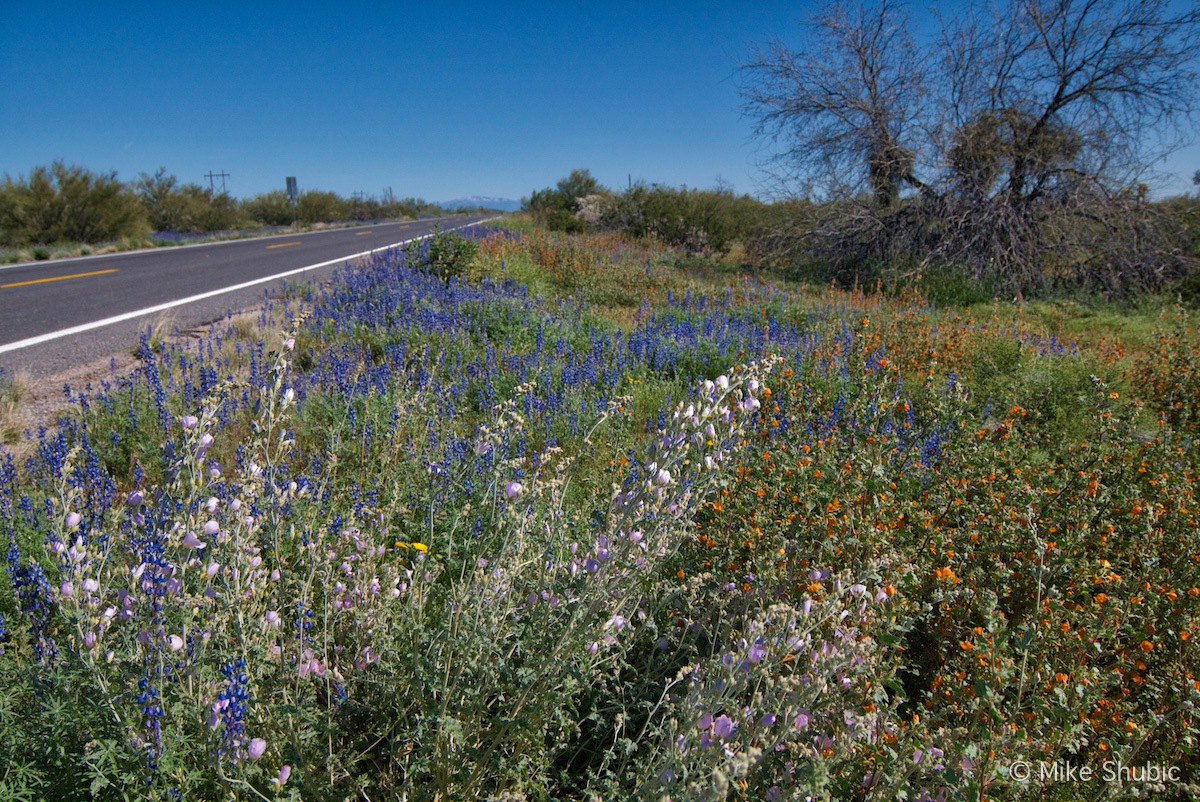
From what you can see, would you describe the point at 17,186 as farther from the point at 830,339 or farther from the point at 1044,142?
the point at 1044,142

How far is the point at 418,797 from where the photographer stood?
157 cm

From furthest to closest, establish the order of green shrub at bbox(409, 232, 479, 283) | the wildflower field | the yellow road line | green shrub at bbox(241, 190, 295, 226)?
1. green shrub at bbox(241, 190, 295, 226)
2. the yellow road line
3. green shrub at bbox(409, 232, 479, 283)
4. the wildflower field

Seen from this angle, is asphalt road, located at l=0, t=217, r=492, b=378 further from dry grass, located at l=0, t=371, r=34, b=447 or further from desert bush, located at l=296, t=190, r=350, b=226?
desert bush, located at l=296, t=190, r=350, b=226

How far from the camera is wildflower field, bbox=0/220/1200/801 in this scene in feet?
4.94

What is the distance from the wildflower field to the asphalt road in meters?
1.72

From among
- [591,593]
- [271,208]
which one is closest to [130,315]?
[591,593]

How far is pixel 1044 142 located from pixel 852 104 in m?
3.64

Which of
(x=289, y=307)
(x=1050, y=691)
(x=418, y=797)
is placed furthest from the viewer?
(x=289, y=307)

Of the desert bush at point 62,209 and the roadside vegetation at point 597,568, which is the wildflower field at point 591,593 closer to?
the roadside vegetation at point 597,568

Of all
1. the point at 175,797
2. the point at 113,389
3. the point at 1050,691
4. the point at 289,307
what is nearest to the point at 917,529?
the point at 1050,691

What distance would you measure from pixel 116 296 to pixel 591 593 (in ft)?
33.0

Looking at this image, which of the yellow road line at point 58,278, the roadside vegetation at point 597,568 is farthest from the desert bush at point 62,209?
the roadside vegetation at point 597,568

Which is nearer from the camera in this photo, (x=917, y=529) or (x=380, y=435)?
(x=917, y=529)

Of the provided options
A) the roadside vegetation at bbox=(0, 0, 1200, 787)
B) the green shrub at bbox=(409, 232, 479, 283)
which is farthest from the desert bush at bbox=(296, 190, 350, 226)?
the roadside vegetation at bbox=(0, 0, 1200, 787)
